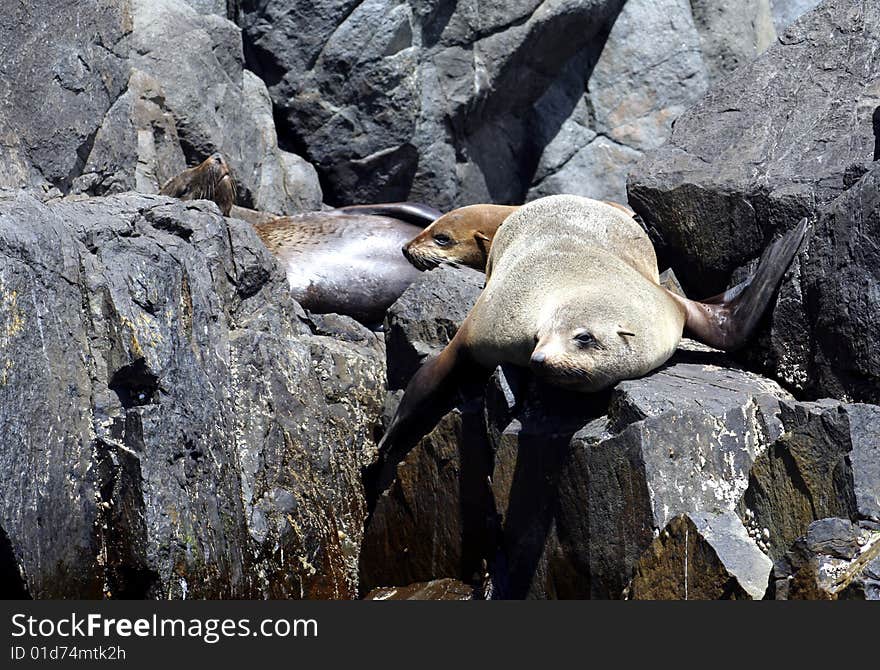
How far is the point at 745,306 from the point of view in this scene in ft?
18.7

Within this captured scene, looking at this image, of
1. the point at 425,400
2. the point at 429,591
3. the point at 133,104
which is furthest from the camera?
the point at 133,104

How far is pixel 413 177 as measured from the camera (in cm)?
1141

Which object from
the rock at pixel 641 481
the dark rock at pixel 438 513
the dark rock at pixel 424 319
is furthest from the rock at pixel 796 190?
the dark rock at pixel 438 513

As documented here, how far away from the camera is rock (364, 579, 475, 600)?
555 cm

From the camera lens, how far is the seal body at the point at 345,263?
26.0 ft

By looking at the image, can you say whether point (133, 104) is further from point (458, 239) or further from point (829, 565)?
point (829, 565)

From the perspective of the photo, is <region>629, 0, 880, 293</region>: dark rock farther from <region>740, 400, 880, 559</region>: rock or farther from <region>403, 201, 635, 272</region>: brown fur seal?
<region>740, 400, 880, 559</region>: rock

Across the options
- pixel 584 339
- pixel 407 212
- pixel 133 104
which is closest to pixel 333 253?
pixel 407 212

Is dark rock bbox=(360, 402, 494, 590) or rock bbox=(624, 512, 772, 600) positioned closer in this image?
rock bbox=(624, 512, 772, 600)

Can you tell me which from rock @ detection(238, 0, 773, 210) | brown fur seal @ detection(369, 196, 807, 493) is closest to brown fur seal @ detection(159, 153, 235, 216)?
brown fur seal @ detection(369, 196, 807, 493)

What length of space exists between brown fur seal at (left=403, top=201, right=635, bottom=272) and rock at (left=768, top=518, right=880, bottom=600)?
14.4 feet

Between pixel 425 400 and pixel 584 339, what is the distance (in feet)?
3.78

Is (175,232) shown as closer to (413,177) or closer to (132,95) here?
(132,95)

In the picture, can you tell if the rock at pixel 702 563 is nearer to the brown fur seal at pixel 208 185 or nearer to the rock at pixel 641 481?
the rock at pixel 641 481
